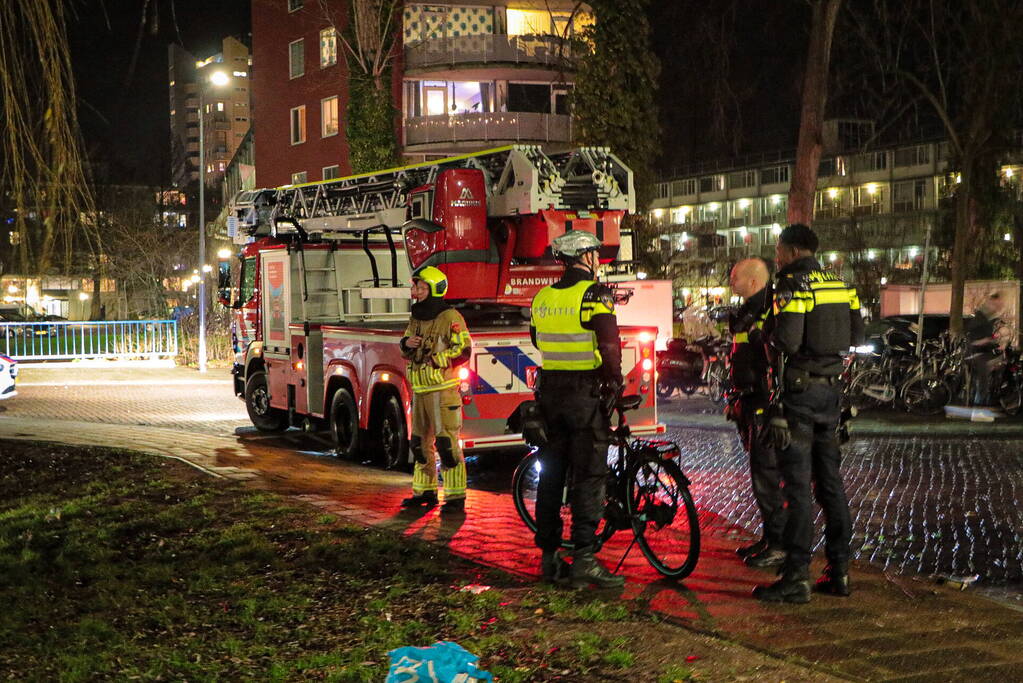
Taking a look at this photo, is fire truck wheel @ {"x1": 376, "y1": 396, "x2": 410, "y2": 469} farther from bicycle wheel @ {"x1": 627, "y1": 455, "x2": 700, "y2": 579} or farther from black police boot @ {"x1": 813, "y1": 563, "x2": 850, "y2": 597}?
black police boot @ {"x1": 813, "y1": 563, "x2": 850, "y2": 597}

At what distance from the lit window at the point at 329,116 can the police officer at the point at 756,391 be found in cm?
4448

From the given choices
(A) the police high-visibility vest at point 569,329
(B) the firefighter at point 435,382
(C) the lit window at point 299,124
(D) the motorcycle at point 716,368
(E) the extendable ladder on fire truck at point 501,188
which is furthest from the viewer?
Result: (C) the lit window at point 299,124

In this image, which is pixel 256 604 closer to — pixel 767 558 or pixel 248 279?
pixel 767 558

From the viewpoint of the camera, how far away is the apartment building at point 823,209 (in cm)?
→ 5844

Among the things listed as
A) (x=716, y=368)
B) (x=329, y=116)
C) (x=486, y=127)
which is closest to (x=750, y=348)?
(x=716, y=368)

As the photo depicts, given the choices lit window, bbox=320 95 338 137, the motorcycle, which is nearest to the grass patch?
the motorcycle

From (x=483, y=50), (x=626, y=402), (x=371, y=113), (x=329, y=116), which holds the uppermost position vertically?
(x=483, y=50)

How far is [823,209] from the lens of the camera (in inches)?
3354

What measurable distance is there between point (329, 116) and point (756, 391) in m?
45.4

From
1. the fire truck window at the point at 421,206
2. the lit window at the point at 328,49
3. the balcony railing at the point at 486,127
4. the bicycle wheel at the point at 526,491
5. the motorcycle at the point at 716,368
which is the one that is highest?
the lit window at the point at 328,49

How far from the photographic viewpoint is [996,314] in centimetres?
1672

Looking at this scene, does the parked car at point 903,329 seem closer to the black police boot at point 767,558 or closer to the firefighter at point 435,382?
the firefighter at point 435,382

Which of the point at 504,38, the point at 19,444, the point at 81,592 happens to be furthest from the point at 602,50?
the point at 81,592

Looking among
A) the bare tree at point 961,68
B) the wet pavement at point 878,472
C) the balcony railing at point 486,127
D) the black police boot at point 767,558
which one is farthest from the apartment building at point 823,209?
the black police boot at point 767,558
